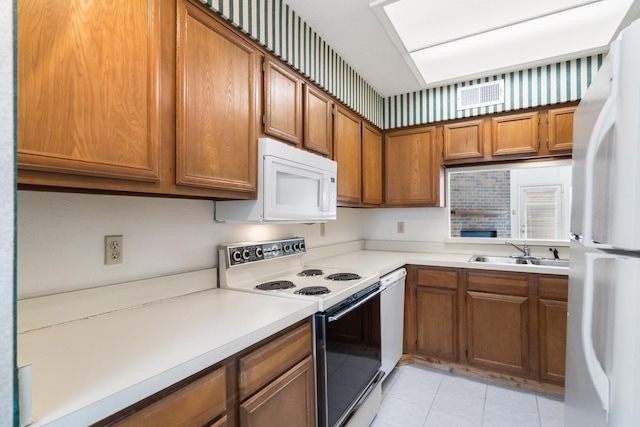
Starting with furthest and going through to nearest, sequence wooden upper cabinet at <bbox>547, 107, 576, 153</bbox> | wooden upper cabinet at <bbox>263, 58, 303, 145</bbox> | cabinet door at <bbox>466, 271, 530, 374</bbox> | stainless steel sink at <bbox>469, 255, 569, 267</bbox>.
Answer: stainless steel sink at <bbox>469, 255, 569, 267</bbox> < wooden upper cabinet at <bbox>547, 107, 576, 153</bbox> < cabinet door at <bbox>466, 271, 530, 374</bbox> < wooden upper cabinet at <bbox>263, 58, 303, 145</bbox>

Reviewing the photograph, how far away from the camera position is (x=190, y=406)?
2.86 feet

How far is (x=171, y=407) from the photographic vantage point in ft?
2.71

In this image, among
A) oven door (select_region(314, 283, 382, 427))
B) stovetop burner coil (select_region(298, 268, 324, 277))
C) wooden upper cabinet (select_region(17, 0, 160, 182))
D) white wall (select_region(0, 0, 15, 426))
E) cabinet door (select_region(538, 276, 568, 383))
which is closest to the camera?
white wall (select_region(0, 0, 15, 426))

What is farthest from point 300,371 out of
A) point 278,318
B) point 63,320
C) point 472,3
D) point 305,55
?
point 472,3

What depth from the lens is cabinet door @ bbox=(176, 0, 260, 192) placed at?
3.99 feet

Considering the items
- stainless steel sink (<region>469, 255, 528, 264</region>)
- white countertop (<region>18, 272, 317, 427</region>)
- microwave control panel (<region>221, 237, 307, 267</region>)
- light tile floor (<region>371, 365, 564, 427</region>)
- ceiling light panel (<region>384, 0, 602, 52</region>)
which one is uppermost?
ceiling light panel (<region>384, 0, 602, 52</region>)

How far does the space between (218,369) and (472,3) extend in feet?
7.19

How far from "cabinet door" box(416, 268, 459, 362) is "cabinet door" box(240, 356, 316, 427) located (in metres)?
1.53

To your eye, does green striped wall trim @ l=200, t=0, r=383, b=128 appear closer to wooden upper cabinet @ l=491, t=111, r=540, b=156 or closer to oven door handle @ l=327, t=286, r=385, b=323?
wooden upper cabinet @ l=491, t=111, r=540, b=156

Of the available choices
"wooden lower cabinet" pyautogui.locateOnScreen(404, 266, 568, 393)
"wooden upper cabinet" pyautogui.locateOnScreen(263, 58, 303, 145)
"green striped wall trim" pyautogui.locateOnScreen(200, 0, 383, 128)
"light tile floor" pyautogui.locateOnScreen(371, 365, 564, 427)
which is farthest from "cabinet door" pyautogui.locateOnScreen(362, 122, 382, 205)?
"light tile floor" pyautogui.locateOnScreen(371, 365, 564, 427)

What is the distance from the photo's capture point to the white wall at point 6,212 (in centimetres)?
51

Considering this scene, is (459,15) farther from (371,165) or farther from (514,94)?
(371,165)

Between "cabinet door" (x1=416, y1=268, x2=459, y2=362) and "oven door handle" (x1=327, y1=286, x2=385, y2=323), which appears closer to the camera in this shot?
"oven door handle" (x1=327, y1=286, x2=385, y2=323)

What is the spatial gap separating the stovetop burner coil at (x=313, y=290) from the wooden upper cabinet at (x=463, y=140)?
1.93 metres
